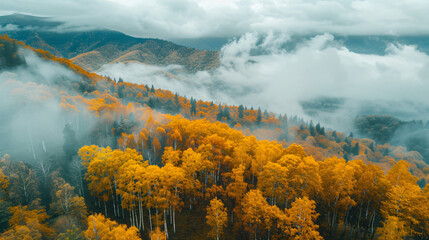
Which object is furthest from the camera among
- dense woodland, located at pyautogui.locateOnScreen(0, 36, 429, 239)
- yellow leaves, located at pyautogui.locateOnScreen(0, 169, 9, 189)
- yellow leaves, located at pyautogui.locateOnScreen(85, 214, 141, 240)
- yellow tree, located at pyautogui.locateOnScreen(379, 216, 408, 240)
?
yellow leaves, located at pyautogui.locateOnScreen(0, 169, 9, 189)

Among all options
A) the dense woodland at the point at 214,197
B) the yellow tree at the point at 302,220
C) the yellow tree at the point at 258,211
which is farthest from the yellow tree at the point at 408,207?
the yellow tree at the point at 258,211

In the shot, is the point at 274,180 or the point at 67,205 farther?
the point at 274,180

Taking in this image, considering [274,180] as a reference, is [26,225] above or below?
below

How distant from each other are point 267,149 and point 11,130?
72.8 m

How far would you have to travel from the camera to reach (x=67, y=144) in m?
55.8

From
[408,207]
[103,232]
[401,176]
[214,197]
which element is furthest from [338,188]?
[103,232]

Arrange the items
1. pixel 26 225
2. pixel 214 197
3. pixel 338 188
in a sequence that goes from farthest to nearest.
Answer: pixel 214 197 → pixel 338 188 → pixel 26 225

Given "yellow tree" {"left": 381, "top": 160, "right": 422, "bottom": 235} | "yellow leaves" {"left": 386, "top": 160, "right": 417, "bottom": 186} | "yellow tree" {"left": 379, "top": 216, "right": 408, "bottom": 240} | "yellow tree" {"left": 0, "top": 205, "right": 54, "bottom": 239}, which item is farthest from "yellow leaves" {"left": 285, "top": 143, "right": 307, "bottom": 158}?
"yellow tree" {"left": 0, "top": 205, "right": 54, "bottom": 239}

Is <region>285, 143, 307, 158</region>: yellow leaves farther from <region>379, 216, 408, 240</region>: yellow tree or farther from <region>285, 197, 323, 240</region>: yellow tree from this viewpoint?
<region>379, 216, 408, 240</region>: yellow tree

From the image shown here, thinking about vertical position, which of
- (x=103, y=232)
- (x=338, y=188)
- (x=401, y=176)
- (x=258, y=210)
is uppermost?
(x=338, y=188)

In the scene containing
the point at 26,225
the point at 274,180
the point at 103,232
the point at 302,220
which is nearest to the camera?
the point at 103,232

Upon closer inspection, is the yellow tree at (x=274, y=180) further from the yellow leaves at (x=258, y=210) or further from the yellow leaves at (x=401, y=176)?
the yellow leaves at (x=401, y=176)

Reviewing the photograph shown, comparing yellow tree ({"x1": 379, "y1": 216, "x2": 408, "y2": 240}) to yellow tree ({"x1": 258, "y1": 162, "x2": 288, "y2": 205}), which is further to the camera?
yellow tree ({"x1": 258, "y1": 162, "x2": 288, "y2": 205})

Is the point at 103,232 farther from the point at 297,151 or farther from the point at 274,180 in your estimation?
the point at 297,151
